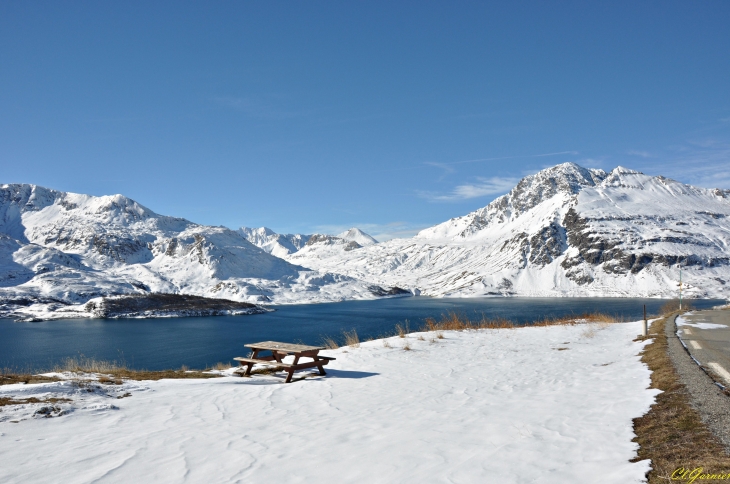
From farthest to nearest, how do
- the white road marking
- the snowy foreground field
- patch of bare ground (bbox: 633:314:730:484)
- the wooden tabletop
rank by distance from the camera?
the wooden tabletop → the white road marking → the snowy foreground field → patch of bare ground (bbox: 633:314:730:484)

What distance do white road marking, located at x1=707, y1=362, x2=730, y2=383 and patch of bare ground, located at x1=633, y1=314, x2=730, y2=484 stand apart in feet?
4.70

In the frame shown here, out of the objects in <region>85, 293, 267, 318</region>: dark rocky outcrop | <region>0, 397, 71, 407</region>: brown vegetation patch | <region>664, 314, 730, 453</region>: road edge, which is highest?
<region>664, 314, 730, 453</region>: road edge

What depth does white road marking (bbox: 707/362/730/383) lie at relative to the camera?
32.5 feet

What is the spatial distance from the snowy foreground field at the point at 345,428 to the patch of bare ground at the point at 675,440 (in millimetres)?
261

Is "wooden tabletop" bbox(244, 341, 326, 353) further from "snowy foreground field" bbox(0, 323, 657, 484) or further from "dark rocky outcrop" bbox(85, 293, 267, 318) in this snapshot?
"dark rocky outcrop" bbox(85, 293, 267, 318)

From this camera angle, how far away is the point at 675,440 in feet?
20.1

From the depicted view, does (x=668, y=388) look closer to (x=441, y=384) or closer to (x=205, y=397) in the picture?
(x=441, y=384)

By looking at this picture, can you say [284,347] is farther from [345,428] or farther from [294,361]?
[345,428]

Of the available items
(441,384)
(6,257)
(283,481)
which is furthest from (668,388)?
(6,257)

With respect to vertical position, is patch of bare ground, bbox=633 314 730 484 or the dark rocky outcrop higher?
patch of bare ground, bbox=633 314 730 484

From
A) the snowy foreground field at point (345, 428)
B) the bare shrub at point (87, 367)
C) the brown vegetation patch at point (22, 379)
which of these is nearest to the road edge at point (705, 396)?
the snowy foreground field at point (345, 428)

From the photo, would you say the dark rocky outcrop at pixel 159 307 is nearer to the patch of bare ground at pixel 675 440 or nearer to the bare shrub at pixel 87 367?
the bare shrub at pixel 87 367

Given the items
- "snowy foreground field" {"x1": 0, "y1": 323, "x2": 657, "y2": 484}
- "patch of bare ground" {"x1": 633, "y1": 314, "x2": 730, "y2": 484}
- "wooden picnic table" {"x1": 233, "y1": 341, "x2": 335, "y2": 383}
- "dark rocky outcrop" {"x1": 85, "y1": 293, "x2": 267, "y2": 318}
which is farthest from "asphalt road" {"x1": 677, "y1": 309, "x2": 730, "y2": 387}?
"dark rocky outcrop" {"x1": 85, "y1": 293, "x2": 267, "y2": 318}

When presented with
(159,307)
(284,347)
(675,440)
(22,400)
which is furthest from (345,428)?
(159,307)
